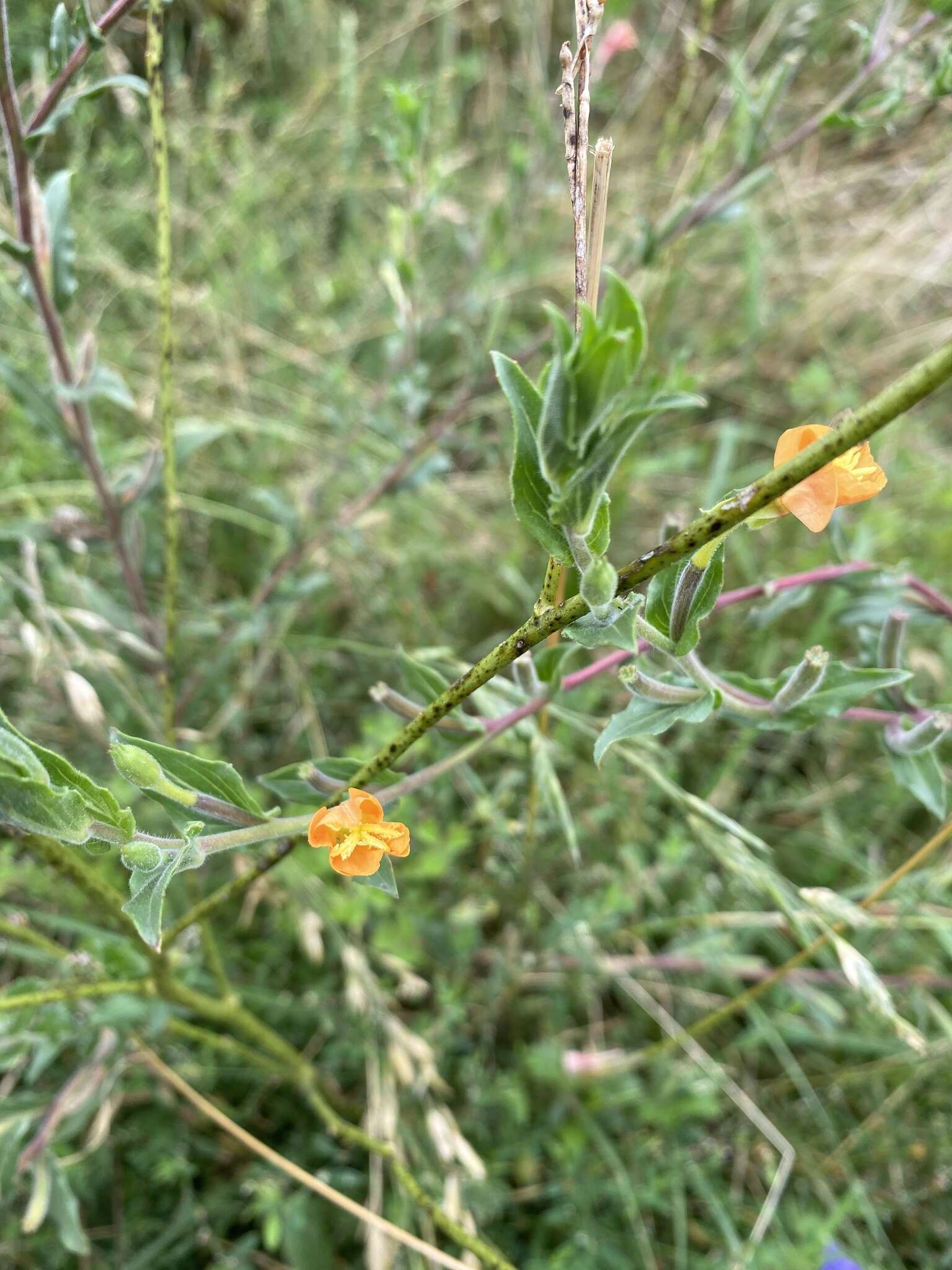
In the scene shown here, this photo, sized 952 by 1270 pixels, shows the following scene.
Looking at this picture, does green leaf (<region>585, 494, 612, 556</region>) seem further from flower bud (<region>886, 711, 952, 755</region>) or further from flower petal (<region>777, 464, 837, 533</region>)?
flower bud (<region>886, 711, 952, 755</region>)

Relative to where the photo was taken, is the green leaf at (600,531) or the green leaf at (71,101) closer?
the green leaf at (600,531)

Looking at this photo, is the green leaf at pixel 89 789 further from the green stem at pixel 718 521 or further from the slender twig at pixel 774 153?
the slender twig at pixel 774 153

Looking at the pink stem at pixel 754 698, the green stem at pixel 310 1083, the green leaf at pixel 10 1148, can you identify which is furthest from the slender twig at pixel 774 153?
the green leaf at pixel 10 1148

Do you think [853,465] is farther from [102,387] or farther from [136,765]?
[102,387]

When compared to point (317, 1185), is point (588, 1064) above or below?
below

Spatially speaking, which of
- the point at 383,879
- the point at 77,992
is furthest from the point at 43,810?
the point at 77,992
